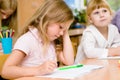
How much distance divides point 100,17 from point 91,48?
272mm

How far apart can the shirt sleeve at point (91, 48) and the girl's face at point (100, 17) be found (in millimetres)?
100

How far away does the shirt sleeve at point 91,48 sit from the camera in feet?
5.88

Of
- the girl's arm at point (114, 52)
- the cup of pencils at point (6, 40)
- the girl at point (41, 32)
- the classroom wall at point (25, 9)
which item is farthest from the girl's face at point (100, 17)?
the classroom wall at point (25, 9)

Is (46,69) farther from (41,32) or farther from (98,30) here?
(98,30)

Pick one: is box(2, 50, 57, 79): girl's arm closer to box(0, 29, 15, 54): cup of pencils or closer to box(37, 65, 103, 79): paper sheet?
box(37, 65, 103, 79): paper sheet

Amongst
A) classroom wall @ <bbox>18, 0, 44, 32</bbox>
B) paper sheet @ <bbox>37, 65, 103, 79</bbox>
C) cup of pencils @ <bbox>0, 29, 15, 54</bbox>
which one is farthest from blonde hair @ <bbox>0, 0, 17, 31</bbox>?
paper sheet @ <bbox>37, 65, 103, 79</bbox>

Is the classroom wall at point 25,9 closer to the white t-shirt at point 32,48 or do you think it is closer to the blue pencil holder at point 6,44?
the blue pencil holder at point 6,44

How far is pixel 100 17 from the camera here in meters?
1.99

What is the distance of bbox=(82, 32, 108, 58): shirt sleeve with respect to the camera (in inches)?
70.5

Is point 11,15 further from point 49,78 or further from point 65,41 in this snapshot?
point 49,78

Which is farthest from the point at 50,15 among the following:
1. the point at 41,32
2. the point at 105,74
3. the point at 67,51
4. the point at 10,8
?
the point at 10,8

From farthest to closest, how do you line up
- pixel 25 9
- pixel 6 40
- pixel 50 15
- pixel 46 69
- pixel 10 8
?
pixel 25 9 → pixel 10 8 → pixel 6 40 → pixel 50 15 → pixel 46 69

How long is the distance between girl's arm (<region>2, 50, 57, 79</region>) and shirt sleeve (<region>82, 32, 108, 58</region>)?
0.57m

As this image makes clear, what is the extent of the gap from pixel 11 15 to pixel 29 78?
73.3 inches
